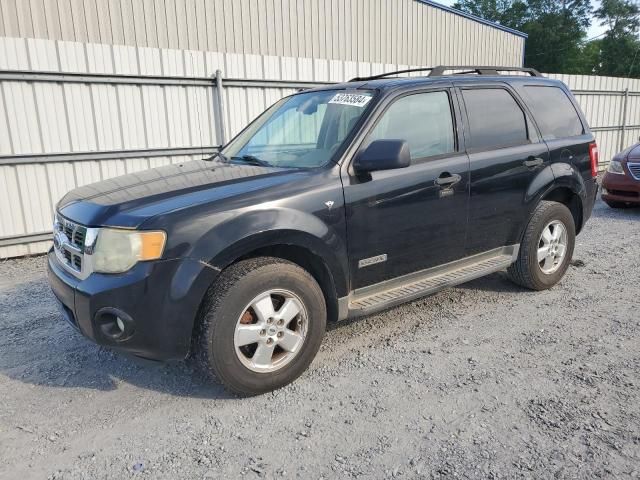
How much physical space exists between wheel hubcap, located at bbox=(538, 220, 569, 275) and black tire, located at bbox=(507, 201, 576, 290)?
3cm

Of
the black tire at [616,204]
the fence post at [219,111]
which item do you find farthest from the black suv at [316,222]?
the black tire at [616,204]

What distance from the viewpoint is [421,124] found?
12.2 feet

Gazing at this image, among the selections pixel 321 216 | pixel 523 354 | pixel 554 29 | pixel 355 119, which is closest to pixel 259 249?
pixel 321 216

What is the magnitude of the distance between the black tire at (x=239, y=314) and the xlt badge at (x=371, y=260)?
41 cm

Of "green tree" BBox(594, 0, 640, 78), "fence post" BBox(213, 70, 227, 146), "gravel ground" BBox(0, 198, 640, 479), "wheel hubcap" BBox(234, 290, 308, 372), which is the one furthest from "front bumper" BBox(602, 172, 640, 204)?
"green tree" BBox(594, 0, 640, 78)

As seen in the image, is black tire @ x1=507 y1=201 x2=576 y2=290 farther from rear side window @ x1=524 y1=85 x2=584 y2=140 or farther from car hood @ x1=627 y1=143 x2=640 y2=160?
car hood @ x1=627 y1=143 x2=640 y2=160

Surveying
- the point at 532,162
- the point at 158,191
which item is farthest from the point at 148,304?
the point at 532,162

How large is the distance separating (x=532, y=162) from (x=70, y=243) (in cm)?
364

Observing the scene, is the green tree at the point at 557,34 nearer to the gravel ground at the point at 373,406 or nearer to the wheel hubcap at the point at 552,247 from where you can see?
the wheel hubcap at the point at 552,247

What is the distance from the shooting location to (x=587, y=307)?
430 cm

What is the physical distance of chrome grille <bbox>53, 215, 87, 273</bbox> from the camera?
2.87 meters

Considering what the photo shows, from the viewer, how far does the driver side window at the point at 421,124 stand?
3.53 metres

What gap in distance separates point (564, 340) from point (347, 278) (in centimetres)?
173

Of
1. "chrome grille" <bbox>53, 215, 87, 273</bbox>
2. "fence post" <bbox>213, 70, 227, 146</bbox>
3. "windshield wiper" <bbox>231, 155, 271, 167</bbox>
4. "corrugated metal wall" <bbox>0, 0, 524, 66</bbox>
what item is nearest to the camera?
"chrome grille" <bbox>53, 215, 87, 273</bbox>
